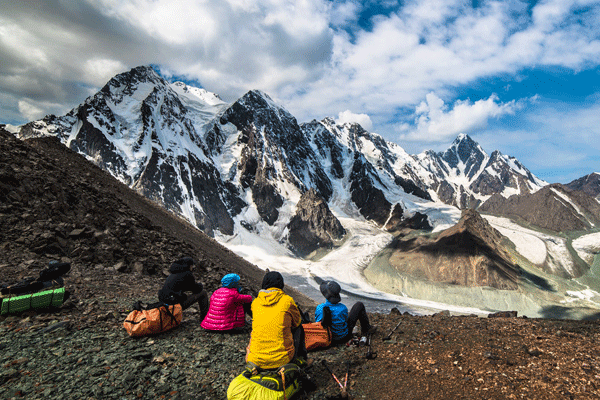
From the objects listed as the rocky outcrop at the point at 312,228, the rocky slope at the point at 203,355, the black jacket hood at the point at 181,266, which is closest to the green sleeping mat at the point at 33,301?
the rocky slope at the point at 203,355

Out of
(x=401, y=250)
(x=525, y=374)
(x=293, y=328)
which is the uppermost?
(x=293, y=328)

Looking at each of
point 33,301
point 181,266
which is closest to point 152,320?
point 181,266

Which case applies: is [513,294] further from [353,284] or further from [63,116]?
[63,116]

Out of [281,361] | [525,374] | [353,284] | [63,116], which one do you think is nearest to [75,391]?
[281,361]

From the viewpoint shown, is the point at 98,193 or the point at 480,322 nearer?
the point at 480,322

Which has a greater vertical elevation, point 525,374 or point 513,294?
point 525,374

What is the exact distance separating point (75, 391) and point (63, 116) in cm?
13598

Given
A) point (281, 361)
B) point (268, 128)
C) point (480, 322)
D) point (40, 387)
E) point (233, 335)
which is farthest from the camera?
point (268, 128)

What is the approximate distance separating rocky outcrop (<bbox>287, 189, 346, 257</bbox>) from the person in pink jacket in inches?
4696

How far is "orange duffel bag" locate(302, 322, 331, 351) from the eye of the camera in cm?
654

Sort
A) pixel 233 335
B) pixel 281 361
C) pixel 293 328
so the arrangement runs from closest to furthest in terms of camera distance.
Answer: pixel 281 361 < pixel 293 328 < pixel 233 335

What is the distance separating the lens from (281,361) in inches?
183

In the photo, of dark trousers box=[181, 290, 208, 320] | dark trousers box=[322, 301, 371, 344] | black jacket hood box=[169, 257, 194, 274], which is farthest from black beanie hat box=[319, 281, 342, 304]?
black jacket hood box=[169, 257, 194, 274]

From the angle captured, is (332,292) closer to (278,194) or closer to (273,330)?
(273,330)
